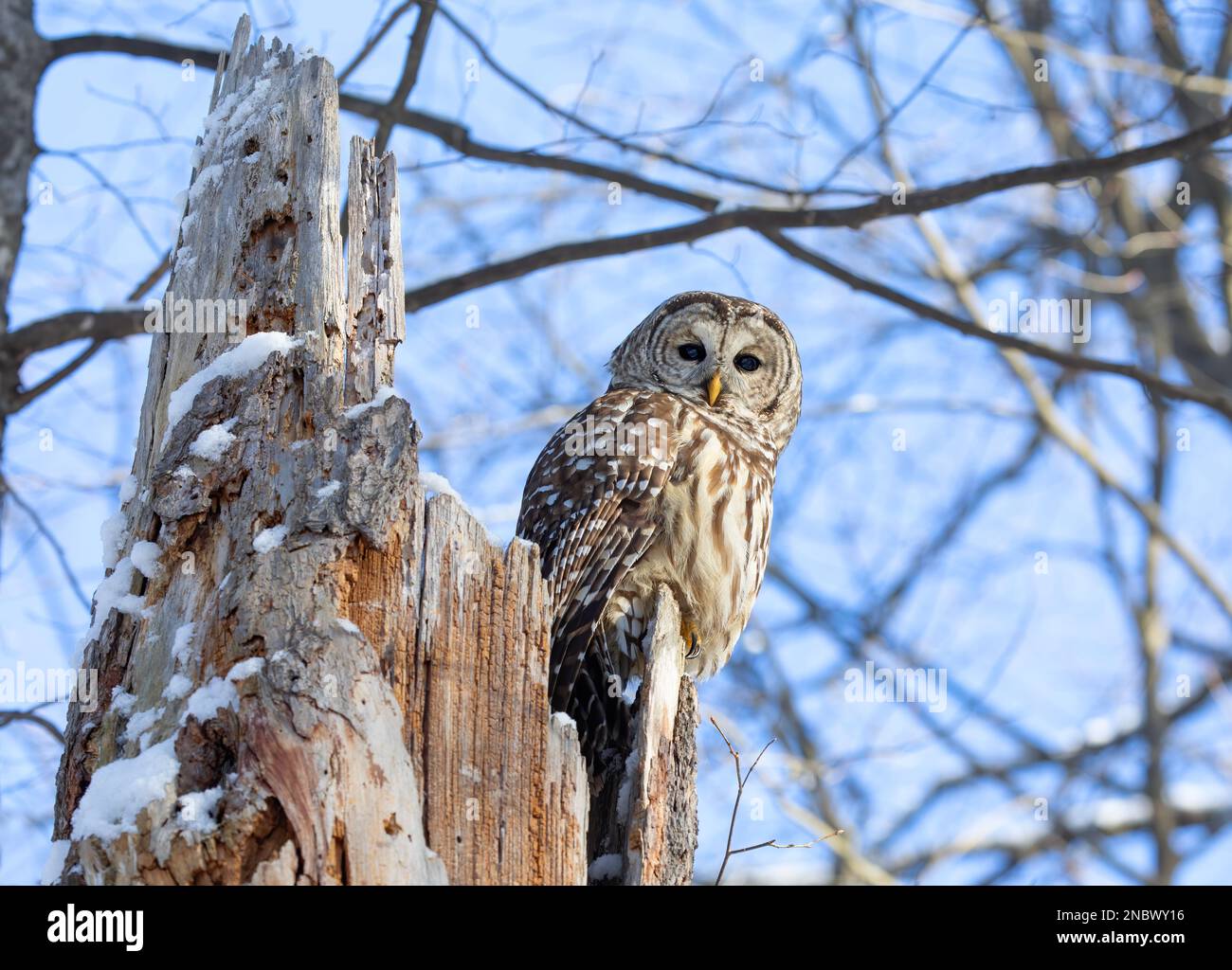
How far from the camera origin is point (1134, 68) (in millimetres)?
11070

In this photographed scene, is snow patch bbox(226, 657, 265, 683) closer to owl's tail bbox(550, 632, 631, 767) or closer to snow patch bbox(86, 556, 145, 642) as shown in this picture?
snow patch bbox(86, 556, 145, 642)

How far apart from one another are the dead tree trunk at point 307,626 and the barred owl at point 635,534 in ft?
2.35

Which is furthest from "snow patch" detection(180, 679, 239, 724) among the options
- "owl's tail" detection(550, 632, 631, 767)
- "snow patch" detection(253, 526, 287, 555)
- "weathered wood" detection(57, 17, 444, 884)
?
"owl's tail" detection(550, 632, 631, 767)

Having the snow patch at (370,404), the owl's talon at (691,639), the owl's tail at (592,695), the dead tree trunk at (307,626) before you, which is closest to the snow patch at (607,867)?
the dead tree trunk at (307,626)

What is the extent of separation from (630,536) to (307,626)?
1633mm

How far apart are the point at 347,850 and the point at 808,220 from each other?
3.80m

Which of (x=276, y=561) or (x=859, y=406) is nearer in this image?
(x=276, y=561)

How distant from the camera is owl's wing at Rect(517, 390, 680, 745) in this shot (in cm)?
427

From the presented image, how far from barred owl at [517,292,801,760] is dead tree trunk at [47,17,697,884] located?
28.1 inches

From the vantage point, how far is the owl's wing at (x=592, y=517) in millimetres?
4273

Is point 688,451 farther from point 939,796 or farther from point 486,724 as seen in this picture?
point 939,796

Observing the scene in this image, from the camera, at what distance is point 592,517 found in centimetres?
449

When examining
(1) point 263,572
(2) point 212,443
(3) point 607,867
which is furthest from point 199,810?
(3) point 607,867
